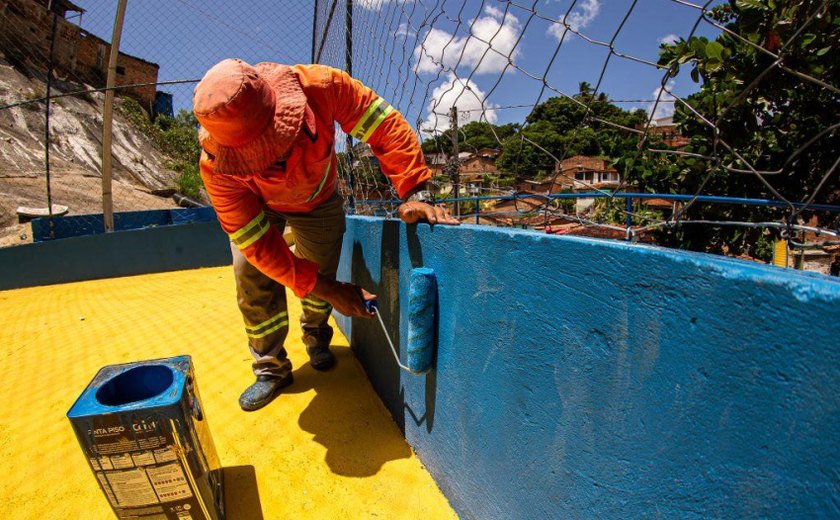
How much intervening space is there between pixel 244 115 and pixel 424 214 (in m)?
0.66

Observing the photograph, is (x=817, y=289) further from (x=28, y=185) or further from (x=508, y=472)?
(x=28, y=185)

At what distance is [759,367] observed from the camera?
0.56 m

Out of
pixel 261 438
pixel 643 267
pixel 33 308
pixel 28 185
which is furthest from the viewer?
pixel 28 185

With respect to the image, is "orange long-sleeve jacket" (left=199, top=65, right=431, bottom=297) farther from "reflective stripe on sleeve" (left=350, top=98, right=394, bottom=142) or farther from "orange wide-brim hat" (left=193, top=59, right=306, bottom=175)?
"orange wide-brim hat" (left=193, top=59, right=306, bottom=175)

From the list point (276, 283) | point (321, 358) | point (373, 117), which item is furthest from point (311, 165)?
point (321, 358)

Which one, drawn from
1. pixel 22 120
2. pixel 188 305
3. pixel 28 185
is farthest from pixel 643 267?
pixel 22 120

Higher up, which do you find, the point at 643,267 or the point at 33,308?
the point at 643,267

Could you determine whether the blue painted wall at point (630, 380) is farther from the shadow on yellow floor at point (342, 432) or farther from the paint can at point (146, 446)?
the paint can at point (146, 446)

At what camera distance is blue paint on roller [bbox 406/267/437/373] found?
4.74ft

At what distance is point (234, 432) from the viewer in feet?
6.66

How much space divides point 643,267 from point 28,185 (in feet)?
54.8

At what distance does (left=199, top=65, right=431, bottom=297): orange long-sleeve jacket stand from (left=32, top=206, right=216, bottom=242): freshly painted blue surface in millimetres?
7042

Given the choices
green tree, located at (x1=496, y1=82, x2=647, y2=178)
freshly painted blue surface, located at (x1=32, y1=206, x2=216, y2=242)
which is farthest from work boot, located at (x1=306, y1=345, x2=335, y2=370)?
freshly painted blue surface, located at (x1=32, y1=206, x2=216, y2=242)

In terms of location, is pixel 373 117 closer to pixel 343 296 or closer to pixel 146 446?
pixel 343 296
